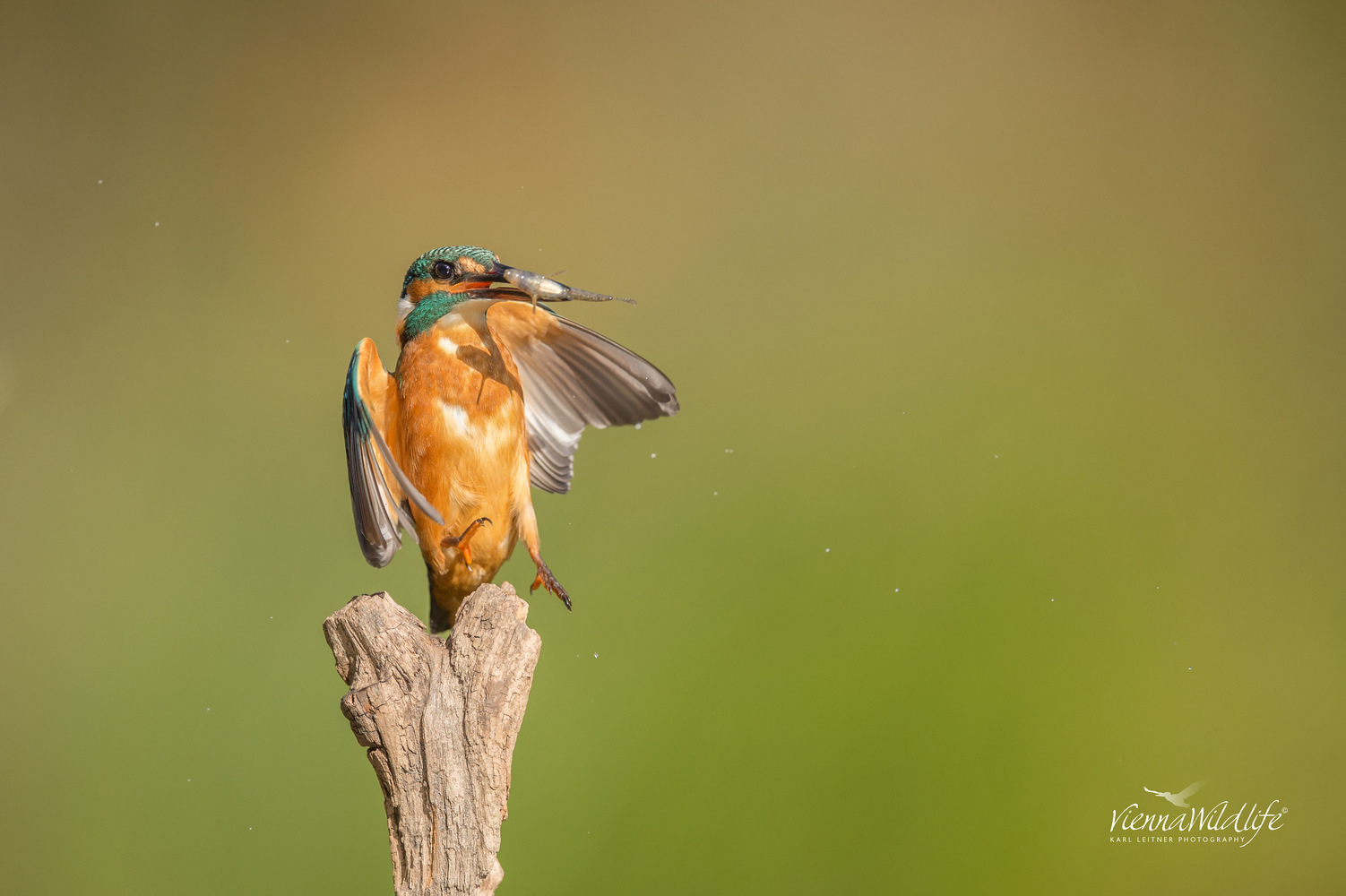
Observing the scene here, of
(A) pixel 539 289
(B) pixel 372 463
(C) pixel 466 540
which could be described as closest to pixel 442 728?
(C) pixel 466 540

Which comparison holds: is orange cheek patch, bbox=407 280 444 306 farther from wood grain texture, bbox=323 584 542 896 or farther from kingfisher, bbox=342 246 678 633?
wood grain texture, bbox=323 584 542 896

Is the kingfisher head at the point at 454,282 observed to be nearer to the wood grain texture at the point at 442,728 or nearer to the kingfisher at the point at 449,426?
the kingfisher at the point at 449,426

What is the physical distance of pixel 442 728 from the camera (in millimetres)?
1489

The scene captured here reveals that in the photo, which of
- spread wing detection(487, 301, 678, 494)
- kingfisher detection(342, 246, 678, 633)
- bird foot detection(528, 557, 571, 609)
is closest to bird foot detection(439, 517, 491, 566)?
kingfisher detection(342, 246, 678, 633)

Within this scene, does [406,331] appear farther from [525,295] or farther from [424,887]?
[424,887]

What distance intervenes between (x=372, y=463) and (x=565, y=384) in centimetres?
45

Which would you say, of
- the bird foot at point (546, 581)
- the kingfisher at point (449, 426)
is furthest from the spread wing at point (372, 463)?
the bird foot at point (546, 581)

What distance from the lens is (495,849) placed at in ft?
4.92

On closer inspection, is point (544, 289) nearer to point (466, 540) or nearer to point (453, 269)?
point (453, 269)

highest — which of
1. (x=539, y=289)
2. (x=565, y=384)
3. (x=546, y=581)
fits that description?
(x=539, y=289)

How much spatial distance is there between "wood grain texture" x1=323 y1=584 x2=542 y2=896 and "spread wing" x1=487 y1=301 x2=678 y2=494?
530mm

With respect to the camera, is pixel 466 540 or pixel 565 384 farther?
pixel 565 384

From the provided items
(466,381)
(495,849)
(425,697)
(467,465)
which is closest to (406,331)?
(466,381)

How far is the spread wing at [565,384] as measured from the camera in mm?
1884
